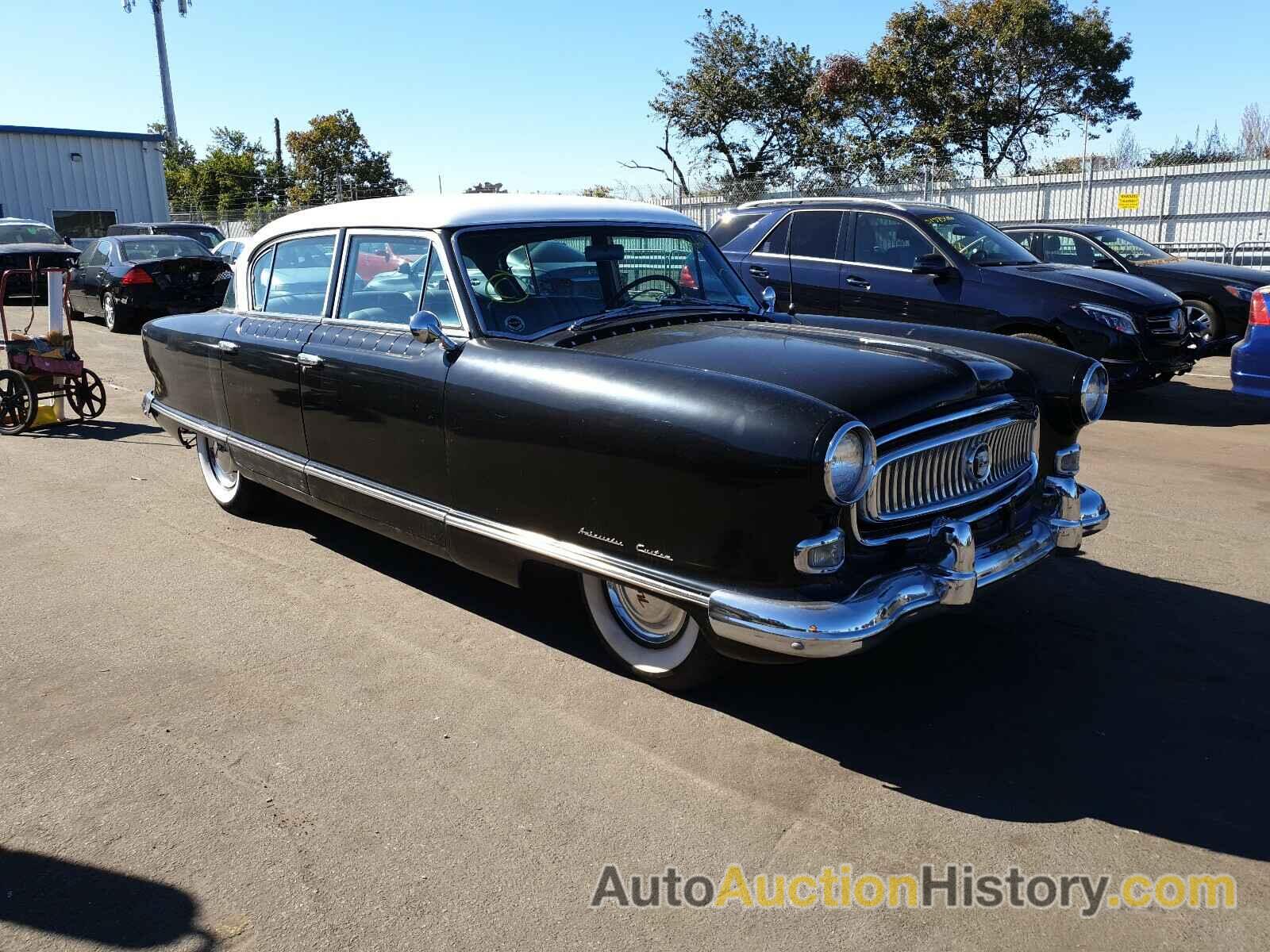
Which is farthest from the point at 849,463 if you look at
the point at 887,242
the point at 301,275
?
the point at 887,242

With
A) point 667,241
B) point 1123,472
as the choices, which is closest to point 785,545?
point 667,241

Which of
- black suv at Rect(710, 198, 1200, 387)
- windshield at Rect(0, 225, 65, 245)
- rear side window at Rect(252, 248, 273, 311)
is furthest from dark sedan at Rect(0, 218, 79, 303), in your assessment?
rear side window at Rect(252, 248, 273, 311)

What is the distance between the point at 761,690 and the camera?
3787mm

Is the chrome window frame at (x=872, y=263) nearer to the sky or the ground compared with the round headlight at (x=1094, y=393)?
nearer to the sky

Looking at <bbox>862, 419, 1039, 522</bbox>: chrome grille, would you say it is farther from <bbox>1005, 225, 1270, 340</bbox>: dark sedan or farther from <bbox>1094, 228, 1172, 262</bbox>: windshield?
<bbox>1094, 228, 1172, 262</bbox>: windshield

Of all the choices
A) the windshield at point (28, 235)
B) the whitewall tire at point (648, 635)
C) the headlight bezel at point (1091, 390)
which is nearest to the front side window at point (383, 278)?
the whitewall tire at point (648, 635)

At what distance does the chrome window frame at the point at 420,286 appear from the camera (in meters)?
4.16

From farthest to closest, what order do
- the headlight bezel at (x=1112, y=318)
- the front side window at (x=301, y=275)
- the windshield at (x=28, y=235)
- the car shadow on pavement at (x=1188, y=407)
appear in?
the windshield at (x=28, y=235)
the car shadow on pavement at (x=1188, y=407)
the headlight bezel at (x=1112, y=318)
the front side window at (x=301, y=275)

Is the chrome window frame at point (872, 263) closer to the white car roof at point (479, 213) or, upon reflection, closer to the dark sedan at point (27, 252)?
the white car roof at point (479, 213)

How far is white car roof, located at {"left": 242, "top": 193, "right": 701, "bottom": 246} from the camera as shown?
14.4 feet

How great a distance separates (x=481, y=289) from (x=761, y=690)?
1.92 m

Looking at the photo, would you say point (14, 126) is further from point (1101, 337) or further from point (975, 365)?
point (975, 365)

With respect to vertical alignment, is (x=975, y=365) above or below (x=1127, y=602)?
above

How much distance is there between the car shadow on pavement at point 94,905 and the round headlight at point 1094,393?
3.60 m
